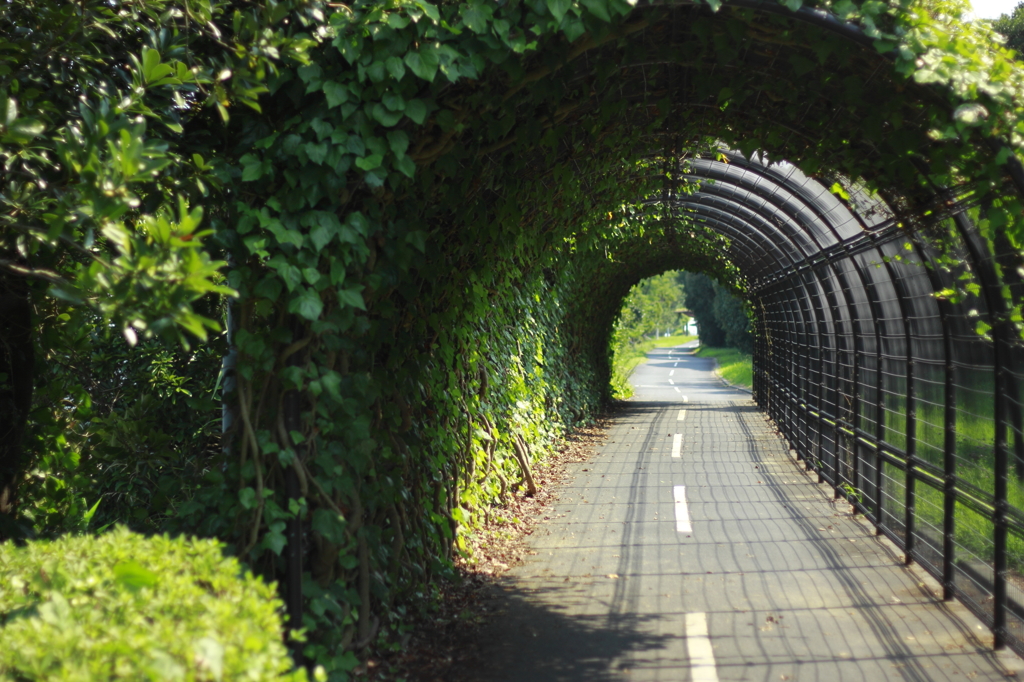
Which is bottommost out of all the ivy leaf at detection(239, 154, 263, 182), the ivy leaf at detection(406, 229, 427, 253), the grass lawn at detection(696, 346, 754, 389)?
the grass lawn at detection(696, 346, 754, 389)

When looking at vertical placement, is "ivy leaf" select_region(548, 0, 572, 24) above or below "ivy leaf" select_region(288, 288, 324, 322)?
above

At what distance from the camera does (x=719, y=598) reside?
6.29 metres

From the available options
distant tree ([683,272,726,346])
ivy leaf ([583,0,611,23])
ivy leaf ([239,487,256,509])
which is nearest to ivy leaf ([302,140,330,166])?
ivy leaf ([583,0,611,23])

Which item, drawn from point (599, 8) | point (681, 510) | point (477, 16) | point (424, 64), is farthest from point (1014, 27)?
point (424, 64)

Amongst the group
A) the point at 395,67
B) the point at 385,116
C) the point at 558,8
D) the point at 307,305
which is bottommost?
the point at 307,305

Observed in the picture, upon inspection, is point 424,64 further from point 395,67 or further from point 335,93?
point 335,93

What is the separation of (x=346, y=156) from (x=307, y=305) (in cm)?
68

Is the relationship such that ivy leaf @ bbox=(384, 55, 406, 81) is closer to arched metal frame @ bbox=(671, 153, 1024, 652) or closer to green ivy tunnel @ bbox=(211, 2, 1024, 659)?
green ivy tunnel @ bbox=(211, 2, 1024, 659)

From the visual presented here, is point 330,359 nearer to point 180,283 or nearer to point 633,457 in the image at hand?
point 180,283

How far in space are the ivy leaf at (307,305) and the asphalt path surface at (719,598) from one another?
8.36 ft

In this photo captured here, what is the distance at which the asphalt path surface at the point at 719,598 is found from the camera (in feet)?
16.3

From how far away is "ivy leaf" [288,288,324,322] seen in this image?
349 cm

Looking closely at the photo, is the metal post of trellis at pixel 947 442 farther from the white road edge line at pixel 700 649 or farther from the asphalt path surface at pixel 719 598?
the white road edge line at pixel 700 649

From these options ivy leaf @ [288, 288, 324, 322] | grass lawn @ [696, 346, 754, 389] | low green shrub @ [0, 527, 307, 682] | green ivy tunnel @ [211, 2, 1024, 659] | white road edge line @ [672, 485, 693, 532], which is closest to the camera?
low green shrub @ [0, 527, 307, 682]
